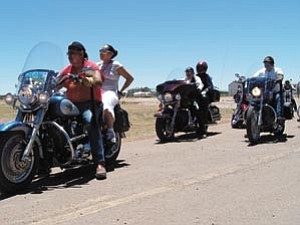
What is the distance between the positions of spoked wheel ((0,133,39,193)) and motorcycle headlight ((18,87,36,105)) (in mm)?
478

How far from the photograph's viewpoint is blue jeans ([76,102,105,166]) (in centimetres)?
796

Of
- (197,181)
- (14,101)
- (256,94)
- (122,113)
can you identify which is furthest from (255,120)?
(14,101)

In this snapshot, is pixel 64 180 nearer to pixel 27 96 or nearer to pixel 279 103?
pixel 27 96

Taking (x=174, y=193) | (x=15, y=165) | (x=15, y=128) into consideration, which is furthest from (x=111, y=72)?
(x=174, y=193)

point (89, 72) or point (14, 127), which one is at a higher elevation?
point (89, 72)

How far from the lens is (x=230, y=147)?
37.3 ft

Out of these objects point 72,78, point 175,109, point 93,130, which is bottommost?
point 93,130

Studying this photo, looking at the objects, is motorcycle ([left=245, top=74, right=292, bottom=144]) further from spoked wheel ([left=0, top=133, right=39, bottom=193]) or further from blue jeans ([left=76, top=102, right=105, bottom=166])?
spoked wheel ([left=0, top=133, right=39, bottom=193])

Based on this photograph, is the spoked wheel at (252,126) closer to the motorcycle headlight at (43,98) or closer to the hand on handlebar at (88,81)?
the hand on handlebar at (88,81)

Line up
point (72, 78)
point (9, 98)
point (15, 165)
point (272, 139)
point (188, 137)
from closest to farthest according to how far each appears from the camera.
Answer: point (15, 165) → point (9, 98) → point (72, 78) → point (272, 139) → point (188, 137)

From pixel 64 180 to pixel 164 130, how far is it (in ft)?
17.9

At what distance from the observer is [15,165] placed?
6.88 meters

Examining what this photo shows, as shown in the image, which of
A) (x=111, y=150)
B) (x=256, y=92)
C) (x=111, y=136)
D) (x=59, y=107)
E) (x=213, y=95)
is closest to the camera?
(x=59, y=107)

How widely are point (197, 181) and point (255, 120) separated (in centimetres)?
500
